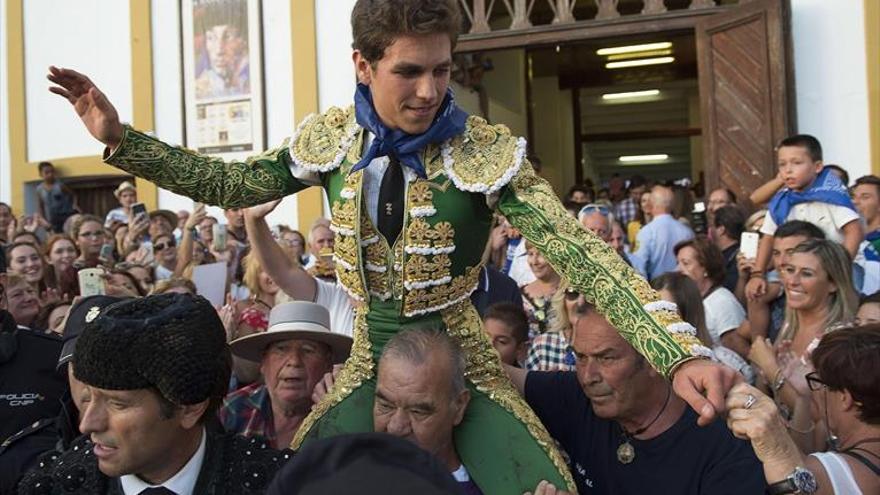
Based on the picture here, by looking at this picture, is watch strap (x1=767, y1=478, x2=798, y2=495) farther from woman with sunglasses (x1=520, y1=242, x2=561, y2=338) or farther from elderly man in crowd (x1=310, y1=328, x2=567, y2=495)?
woman with sunglasses (x1=520, y1=242, x2=561, y2=338)

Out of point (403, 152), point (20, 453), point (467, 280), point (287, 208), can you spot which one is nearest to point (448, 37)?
point (403, 152)

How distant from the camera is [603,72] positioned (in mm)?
16875

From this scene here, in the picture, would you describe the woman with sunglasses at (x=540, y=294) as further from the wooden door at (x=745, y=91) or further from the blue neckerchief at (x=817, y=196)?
the wooden door at (x=745, y=91)

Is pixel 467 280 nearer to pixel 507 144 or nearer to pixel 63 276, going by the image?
pixel 507 144

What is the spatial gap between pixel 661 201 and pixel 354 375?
5.01 metres

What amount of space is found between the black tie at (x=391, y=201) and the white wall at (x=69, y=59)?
1016cm

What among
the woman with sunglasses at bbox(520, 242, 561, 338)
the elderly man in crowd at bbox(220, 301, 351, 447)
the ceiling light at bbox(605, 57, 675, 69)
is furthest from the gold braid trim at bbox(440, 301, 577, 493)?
the ceiling light at bbox(605, 57, 675, 69)

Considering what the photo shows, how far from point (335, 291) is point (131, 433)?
8.33 ft

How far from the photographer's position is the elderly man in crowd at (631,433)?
9.86 feet

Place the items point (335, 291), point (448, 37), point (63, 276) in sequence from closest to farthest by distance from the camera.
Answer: point (448, 37) → point (335, 291) → point (63, 276)

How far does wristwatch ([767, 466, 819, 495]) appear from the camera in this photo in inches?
96.0

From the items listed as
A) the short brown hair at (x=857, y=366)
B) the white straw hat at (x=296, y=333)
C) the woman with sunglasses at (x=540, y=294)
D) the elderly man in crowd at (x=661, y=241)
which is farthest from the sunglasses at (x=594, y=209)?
the short brown hair at (x=857, y=366)

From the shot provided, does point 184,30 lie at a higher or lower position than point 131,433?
higher

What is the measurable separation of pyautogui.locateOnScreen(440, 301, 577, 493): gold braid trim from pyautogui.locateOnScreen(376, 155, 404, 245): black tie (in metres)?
0.28
